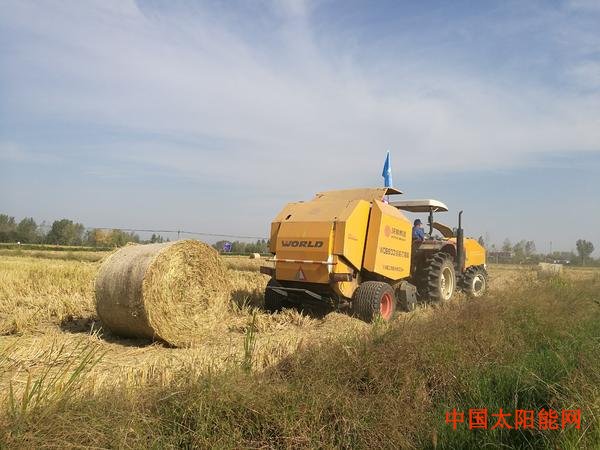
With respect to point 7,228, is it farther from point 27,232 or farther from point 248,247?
point 248,247

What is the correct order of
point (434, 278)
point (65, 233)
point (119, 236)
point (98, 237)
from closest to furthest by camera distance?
point (434, 278) → point (119, 236) → point (98, 237) → point (65, 233)

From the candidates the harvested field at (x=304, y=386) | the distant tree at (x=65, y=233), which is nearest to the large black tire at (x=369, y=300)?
the harvested field at (x=304, y=386)

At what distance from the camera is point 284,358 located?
4.91 m

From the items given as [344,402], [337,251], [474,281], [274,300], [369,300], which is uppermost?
[337,251]

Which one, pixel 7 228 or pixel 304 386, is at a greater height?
pixel 7 228

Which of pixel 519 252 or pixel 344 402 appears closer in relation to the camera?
pixel 344 402

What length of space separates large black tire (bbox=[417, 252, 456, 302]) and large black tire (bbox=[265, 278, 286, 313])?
10.7ft

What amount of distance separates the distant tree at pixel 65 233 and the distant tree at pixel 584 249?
45.7 metres

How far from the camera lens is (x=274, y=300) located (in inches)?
361

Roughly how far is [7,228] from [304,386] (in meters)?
42.5

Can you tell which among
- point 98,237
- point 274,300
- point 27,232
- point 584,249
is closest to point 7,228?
point 27,232

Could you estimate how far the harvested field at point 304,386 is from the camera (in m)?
3.25

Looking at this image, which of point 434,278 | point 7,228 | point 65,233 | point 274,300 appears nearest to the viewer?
point 274,300

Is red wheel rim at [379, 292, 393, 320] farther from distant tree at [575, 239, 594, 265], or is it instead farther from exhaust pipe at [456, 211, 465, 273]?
distant tree at [575, 239, 594, 265]
